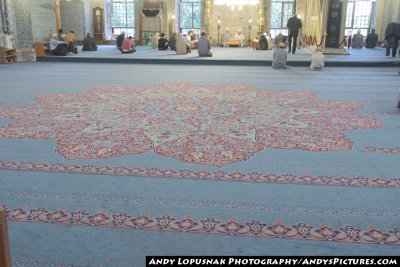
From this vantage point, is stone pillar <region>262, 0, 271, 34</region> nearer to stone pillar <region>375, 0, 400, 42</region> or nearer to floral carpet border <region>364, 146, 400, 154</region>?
stone pillar <region>375, 0, 400, 42</region>

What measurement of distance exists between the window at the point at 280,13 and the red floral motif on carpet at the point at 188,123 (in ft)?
36.7

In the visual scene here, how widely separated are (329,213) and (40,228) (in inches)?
49.1

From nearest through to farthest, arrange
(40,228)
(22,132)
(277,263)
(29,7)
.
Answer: (277,263), (40,228), (22,132), (29,7)

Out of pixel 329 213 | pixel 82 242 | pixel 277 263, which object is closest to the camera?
pixel 277 263

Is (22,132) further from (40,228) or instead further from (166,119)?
(40,228)

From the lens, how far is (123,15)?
52.5 feet

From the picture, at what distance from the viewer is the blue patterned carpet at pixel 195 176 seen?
1555mm

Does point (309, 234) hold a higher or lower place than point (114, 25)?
lower

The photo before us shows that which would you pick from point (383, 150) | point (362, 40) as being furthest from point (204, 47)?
point (362, 40)

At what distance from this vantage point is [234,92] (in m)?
5.09

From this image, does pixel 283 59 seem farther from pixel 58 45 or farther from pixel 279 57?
pixel 58 45

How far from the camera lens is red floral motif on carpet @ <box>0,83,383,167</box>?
9.07 feet

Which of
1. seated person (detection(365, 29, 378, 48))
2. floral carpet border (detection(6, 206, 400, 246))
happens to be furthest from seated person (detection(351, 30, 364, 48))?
floral carpet border (detection(6, 206, 400, 246))

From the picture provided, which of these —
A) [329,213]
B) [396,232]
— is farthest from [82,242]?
[396,232]
